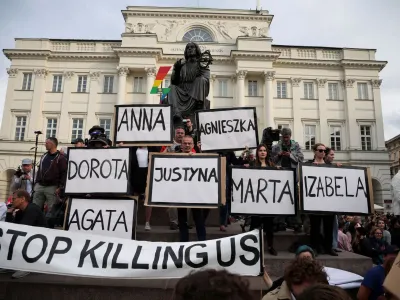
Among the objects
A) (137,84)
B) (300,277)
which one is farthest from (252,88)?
(300,277)

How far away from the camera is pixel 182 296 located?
117 cm

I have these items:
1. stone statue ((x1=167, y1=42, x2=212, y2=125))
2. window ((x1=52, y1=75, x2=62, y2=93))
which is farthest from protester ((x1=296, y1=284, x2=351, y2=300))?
window ((x1=52, y1=75, x2=62, y2=93))

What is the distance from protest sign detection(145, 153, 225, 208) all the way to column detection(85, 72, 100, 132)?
31.9 metres

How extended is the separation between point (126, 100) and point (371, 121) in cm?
2719

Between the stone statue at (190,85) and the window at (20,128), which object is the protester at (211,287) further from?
the window at (20,128)

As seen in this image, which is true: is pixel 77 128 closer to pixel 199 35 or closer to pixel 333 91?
pixel 199 35

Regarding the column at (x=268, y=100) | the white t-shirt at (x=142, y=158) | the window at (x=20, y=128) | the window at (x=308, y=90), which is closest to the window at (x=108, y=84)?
the window at (x=20, y=128)

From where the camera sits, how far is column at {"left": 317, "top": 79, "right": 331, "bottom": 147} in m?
35.4

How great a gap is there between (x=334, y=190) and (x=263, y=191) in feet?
3.40

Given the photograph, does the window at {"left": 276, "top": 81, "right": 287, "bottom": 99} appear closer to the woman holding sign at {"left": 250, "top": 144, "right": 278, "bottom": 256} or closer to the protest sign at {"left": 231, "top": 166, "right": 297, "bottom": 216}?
the woman holding sign at {"left": 250, "top": 144, "right": 278, "bottom": 256}

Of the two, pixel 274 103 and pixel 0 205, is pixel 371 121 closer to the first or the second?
pixel 274 103

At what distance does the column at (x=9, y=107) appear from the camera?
111 feet

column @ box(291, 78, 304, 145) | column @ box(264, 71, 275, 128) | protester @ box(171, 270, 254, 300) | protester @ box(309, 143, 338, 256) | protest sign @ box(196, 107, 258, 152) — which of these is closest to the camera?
protester @ box(171, 270, 254, 300)

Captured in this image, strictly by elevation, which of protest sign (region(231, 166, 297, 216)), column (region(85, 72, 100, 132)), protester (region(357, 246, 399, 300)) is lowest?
protester (region(357, 246, 399, 300))
